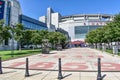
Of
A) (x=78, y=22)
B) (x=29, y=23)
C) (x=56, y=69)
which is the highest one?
(x=78, y=22)

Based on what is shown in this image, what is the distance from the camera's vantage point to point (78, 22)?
15138 cm

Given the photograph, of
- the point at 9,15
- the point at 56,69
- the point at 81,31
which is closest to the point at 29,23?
the point at 9,15

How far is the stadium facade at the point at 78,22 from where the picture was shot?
494 ft

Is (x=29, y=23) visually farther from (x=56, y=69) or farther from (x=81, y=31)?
→ (x=56, y=69)

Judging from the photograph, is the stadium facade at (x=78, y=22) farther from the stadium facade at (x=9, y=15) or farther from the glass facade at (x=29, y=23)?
the stadium facade at (x=9, y=15)

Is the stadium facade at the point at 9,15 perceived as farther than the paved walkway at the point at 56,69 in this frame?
Yes

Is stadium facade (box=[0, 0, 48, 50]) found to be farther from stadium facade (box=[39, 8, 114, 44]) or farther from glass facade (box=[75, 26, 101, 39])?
Answer: glass facade (box=[75, 26, 101, 39])

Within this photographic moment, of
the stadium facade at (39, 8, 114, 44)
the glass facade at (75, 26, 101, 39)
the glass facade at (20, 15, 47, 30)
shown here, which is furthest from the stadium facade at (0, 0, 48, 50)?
the glass facade at (75, 26, 101, 39)

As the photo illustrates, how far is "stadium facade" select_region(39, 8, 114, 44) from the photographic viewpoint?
151 meters

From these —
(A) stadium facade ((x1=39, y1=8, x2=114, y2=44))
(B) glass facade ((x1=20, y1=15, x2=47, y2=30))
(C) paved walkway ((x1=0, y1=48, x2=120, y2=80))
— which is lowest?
(C) paved walkway ((x1=0, y1=48, x2=120, y2=80))

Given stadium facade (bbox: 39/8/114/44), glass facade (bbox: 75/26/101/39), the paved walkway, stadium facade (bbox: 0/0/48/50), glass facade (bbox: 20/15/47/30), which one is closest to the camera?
the paved walkway

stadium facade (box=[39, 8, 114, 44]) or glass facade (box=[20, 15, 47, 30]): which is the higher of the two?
stadium facade (box=[39, 8, 114, 44])

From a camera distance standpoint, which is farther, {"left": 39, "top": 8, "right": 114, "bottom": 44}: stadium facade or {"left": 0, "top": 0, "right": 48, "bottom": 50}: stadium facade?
{"left": 39, "top": 8, "right": 114, "bottom": 44}: stadium facade

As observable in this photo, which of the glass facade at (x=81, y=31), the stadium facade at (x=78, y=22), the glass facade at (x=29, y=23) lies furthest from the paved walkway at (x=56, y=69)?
the glass facade at (x=81, y=31)
